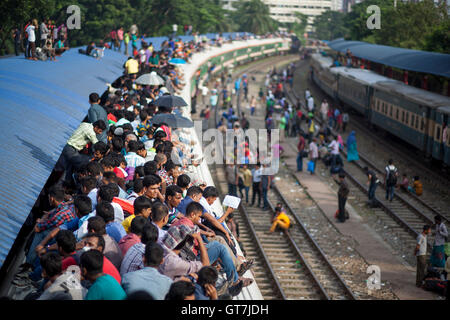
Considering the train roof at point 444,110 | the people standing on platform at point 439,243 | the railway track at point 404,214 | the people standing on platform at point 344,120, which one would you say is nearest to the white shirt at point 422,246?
the people standing on platform at point 439,243

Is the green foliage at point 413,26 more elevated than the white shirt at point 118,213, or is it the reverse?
the green foliage at point 413,26

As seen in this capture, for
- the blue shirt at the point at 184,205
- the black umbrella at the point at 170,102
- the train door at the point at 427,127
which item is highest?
the black umbrella at the point at 170,102

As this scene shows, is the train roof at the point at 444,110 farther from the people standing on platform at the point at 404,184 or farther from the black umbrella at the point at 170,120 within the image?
the black umbrella at the point at 170,120

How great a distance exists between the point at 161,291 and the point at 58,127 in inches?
284

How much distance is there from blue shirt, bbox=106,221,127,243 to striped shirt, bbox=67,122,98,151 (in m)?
3.98

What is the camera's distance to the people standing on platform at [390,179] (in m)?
18.9

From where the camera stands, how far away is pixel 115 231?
720cm

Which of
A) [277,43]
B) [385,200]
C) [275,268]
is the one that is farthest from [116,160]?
[277,43]

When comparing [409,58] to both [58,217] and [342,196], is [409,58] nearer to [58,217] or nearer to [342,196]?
[342,196]

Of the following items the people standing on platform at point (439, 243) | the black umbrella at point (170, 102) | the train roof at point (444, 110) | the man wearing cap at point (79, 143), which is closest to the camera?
the man wearing cap at point (79, 143)

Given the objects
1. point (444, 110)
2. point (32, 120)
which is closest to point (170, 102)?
point (32, 120)

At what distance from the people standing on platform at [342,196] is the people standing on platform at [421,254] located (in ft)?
14.6

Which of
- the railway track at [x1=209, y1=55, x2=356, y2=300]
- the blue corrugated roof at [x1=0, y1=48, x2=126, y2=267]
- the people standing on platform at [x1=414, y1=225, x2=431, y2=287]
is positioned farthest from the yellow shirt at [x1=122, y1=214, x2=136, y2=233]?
the people standing on platform at [x1=414, y1=225, x2=431, y2=287]

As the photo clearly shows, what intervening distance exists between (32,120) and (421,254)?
29.4 ft
